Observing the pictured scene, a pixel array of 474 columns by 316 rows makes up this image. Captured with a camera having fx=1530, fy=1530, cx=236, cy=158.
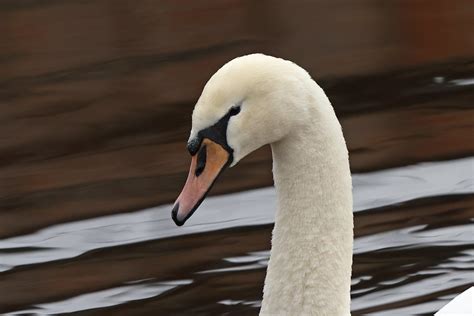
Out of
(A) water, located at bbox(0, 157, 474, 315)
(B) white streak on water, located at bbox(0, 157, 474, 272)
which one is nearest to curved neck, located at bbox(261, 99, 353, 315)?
(A) water, located at bbox(0, 157, 474, 315)

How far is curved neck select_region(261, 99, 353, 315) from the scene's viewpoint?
3.86 m

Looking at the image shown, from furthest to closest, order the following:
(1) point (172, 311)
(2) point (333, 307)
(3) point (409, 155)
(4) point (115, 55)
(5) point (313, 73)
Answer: (4) point (115, 55) → (5) point (313, 73) → (3) point (409, 155) → (1) point (172, 311) → (2) point (333, 307)

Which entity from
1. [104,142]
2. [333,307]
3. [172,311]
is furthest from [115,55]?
[333,307]

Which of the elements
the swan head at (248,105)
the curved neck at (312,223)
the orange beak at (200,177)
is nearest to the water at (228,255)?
the curved neck at (312,223)

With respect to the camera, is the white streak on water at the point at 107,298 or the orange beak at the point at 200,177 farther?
the white streak on water at the point at 107,298

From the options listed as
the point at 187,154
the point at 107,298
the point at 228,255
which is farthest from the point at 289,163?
the point at 187,154

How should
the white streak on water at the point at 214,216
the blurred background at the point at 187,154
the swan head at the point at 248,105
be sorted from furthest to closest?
the white streak on water at the point at 214,216
the blurred background at the point at 187,154
the swan head at the point at 248,105

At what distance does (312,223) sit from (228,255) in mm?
1939

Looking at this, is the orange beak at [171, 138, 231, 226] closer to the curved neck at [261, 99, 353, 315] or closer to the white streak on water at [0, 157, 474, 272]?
the curved neck at [261, 99, 353, 315]

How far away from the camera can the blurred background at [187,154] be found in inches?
226

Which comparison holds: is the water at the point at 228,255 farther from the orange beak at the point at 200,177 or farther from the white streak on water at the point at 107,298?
Result: the orange beak at the point at 200,177

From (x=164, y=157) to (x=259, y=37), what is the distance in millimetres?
1782

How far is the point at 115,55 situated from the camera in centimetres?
833

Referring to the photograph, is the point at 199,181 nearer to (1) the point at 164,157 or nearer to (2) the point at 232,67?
(2) the point at 232,67
